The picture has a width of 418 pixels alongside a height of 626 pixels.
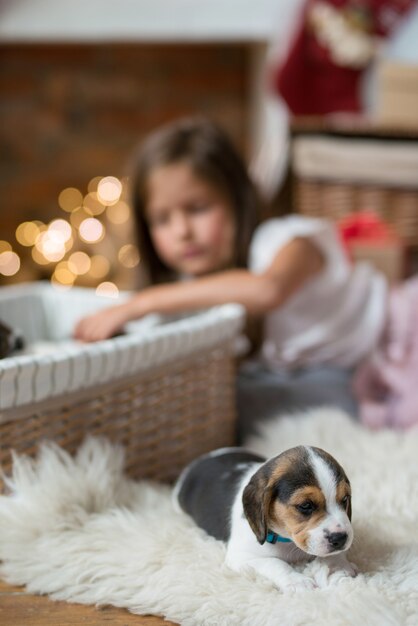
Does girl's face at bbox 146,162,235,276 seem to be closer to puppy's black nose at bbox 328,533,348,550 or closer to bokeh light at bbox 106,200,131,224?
puppy's black nose at bbox 328,533,348,550

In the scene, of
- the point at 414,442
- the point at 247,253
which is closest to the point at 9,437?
the point at 414,442

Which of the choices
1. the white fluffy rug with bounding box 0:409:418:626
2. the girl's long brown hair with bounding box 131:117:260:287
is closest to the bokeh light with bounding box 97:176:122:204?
the girl's long brown hair with bounding box 131:117:260:287

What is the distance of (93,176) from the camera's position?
2.71 m

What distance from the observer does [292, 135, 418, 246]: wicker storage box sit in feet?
5.85

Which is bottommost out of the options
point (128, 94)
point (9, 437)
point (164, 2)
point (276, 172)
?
point (9, 437)

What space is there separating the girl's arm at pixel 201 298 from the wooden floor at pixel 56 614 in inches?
18.7

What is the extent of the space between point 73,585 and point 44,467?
0.15m

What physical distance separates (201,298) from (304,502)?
648 mm

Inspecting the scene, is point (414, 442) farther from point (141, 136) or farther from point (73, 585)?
point (141, 136)

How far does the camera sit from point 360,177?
1.83 m

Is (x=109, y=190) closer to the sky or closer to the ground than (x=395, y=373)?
closer to the sky

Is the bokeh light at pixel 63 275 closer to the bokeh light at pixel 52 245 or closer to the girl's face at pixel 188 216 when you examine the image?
the bokeh light at pixel 52 245

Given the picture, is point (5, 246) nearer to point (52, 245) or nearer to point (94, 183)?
point (52, 245)

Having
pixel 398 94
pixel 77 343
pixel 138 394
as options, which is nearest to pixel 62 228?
pixel 398 94
